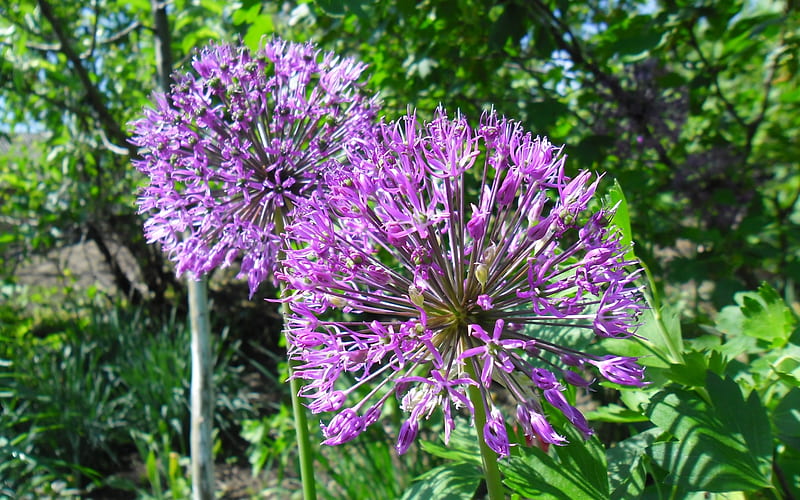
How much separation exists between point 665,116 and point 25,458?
14.1 ft

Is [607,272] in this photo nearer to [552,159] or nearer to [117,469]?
[552,159]

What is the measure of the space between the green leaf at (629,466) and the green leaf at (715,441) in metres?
0.08

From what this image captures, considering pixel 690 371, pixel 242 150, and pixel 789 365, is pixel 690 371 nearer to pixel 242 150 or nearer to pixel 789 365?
pixel 789 365

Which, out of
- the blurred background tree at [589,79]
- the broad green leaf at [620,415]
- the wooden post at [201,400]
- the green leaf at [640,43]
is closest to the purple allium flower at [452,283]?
the broad green leaf at [620,415]

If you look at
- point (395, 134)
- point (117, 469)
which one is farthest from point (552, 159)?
point (117, 469)

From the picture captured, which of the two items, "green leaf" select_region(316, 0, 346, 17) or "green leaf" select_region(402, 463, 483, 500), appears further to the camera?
"green leaf" select_region(316, 0, 346, 17)

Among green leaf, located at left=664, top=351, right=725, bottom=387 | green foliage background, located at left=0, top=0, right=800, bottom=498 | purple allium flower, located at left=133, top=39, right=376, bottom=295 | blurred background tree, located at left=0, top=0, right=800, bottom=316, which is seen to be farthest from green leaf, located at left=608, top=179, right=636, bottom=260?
blurred background tree, located at left=0, top=0, right=800, bottom=316

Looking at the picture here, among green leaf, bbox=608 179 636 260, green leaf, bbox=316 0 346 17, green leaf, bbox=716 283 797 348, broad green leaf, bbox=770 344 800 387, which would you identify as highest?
green leaf, bbox=316 0 346 17

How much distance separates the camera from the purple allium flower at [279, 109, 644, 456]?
1.04 metres

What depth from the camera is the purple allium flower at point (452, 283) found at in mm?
1035

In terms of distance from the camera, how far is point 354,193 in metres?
1.15

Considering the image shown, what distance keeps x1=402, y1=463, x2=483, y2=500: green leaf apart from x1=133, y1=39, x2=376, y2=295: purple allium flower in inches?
25.8

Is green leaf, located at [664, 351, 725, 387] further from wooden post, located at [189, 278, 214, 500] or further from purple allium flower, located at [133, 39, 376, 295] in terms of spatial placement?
wooden post, located at [189, 278, 214, 500]

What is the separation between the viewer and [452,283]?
1.18 meters
